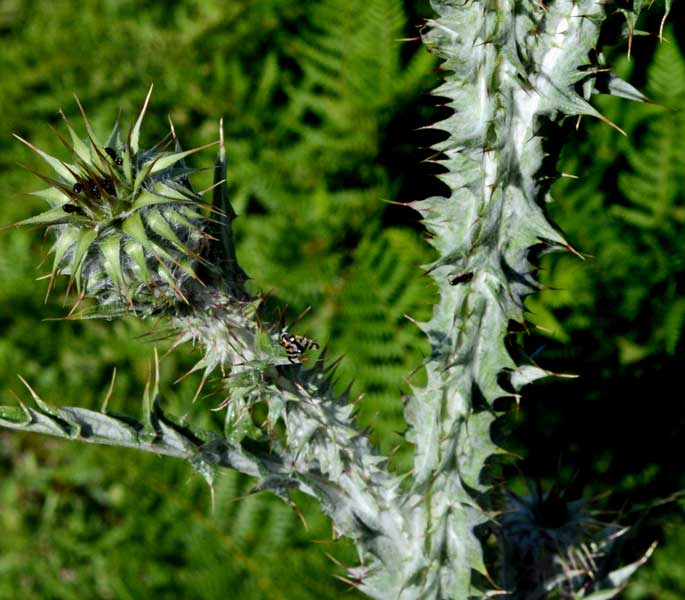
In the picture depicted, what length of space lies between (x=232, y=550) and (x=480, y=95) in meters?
2.46

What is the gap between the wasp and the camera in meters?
1.79

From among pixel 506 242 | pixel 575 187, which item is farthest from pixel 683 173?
pixel 506 242

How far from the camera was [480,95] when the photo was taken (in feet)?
5.61

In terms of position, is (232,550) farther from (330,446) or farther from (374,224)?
(330,446)

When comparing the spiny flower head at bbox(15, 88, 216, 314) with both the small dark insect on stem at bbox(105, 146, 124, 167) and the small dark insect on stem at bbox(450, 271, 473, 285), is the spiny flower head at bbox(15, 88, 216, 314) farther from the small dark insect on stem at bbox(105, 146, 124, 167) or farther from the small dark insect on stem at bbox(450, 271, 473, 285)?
the small dark insect on stem at bbox(450, 271, 473, 285)

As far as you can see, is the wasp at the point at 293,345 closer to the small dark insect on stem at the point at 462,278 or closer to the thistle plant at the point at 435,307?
the thistle plant at the point at 435,307

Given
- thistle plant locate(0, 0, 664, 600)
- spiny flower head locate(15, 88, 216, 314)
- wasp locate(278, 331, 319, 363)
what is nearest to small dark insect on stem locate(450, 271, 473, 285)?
thistle plant locate(0, 0, 664, 600)

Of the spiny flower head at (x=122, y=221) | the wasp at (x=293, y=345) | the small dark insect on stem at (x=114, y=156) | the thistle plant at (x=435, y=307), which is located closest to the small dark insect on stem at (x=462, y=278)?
the thistle plant at (x=435, y=307)

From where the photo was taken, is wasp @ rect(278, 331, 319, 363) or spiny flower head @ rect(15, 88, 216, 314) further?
wasp @ rect(278, 331, 319, 363)

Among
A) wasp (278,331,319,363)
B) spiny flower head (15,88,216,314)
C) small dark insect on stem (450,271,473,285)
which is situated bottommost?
wasp (278,331,319,363)

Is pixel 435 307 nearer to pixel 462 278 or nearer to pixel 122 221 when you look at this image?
pixel 462 278

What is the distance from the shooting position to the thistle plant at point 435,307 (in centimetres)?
154

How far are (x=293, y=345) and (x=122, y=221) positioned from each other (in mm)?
484

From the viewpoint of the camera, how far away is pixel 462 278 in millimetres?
1857
